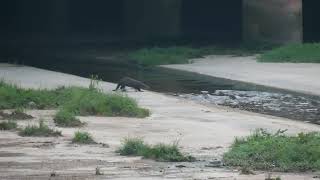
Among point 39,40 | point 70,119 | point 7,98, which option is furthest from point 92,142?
point 39,40

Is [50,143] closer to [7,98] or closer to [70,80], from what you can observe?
[7,98]

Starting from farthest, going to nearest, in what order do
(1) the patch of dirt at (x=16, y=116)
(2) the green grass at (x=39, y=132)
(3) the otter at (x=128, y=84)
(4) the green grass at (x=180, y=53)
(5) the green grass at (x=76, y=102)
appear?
(4) the green grass at (x=180, y=53), (3) the otter at (x=128, y=84), (5) the green grass at (x=76, y=102), (1) the patch of dirt at (x=16, y=116), (2) the green grass at (x=39, y=132)

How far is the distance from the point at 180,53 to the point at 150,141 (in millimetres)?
20365

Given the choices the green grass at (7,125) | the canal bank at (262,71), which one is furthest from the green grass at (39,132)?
the canal bank at (262,71)

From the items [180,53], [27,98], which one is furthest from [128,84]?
[180,53]

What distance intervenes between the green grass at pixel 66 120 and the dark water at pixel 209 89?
4.35 m

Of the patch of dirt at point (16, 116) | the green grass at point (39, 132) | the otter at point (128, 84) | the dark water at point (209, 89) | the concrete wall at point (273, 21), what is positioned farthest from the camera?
the concrete wall at point (273, 21)

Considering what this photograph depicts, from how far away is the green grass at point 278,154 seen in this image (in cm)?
1083

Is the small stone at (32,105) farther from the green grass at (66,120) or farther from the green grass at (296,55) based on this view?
the green grass at (296,55)

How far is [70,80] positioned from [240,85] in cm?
437

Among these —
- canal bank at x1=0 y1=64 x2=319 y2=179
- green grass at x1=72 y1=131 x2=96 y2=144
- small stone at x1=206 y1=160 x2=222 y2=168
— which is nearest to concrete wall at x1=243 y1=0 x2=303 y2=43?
canal bank at x1=0 y1=64 x2=319 y2=179

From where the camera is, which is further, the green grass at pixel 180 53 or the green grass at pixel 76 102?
the green grass at pixel 180 53

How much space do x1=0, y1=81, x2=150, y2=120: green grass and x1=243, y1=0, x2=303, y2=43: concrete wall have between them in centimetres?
1846

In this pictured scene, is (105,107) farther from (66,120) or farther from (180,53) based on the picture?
(180,53)
